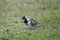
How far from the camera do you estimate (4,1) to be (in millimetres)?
12891

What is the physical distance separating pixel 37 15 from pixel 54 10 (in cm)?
112

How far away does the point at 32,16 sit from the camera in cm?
1045

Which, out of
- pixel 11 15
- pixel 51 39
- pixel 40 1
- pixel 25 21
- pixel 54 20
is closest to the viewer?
pixel 51 39

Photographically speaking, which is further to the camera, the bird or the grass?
the bird

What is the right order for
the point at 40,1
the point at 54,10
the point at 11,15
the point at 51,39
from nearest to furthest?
1. the point at 51,39
2. the point at 11,15
3. the point at 54,10
4. the point at 40,1

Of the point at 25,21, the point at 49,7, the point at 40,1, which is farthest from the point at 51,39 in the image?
the point at 40,1

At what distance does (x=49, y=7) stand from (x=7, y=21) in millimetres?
2886

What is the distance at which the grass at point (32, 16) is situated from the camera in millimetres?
8328

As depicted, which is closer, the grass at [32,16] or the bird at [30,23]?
the grass at [32,16]

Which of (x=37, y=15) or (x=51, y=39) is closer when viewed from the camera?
(x=51, y=39)

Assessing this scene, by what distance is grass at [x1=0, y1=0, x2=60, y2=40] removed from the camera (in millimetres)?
8328

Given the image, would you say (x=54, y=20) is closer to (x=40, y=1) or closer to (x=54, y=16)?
(x=54, y=16)

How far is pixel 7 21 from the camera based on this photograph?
31.8 feet

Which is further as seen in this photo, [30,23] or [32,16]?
[32,16]
